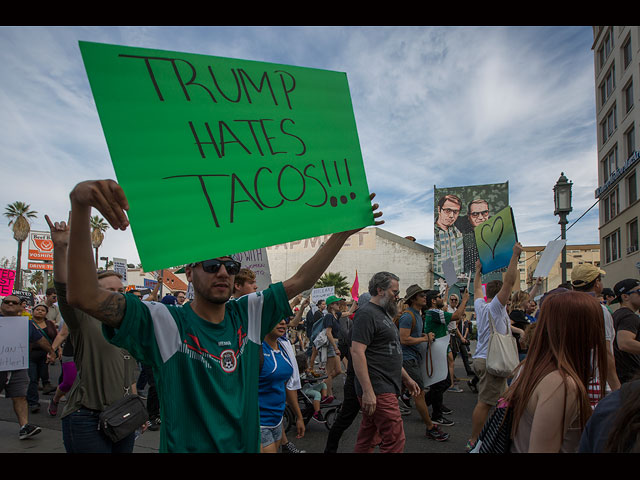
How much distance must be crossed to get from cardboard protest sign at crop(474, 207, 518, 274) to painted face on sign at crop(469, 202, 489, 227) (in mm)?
45712

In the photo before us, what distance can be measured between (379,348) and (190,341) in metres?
2.67

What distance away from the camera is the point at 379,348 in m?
4.27

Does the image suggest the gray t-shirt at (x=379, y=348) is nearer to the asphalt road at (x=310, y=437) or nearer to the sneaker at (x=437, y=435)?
the asphalt road at (x=310, y=437)

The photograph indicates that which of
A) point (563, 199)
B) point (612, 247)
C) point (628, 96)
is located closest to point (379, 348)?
point (563, 199)

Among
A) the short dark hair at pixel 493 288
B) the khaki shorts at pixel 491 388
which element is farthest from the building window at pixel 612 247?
the khaki shorts at pixel 491 388

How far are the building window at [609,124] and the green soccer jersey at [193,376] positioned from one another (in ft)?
119

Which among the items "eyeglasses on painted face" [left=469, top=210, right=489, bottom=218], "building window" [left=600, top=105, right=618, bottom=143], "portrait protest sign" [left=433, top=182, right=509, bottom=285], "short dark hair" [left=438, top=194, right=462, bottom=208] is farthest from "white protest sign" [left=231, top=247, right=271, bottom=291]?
"short dark hair" [left=438, top=194, right=462, bottom=208]

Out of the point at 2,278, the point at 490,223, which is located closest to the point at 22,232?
the point at 2,278

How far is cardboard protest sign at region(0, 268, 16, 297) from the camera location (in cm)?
1352

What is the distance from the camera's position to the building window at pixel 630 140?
27.4 m

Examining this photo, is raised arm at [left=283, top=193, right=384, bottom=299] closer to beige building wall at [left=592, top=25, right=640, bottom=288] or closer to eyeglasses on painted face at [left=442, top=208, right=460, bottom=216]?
beige building wall at [left=592, top=25, right=640, bottom=288]

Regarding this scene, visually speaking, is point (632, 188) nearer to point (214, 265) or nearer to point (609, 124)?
point (609, 124)
